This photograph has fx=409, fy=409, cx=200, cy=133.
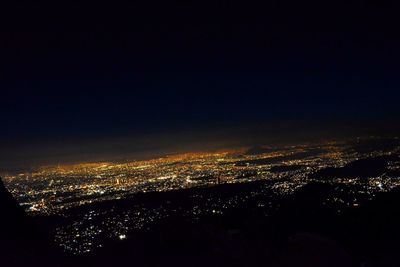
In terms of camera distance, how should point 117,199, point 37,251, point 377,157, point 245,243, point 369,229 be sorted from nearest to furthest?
point 37,251, point 245,243, point 369,229, point 117,199, point 377,157

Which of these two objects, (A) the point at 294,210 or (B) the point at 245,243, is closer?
(B) the point at 245,243

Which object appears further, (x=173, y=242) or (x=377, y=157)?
(x=377, y=157)

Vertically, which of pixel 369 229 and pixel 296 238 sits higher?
pixel 296 238

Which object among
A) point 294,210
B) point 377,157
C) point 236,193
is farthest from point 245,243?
point 377,157

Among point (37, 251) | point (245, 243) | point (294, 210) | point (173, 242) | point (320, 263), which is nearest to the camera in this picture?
point (37, 251)

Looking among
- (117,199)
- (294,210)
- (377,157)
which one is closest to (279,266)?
(294,210)

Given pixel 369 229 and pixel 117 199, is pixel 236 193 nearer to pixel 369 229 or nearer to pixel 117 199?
pixel 117 199

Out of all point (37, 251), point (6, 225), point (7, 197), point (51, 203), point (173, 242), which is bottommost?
point (51, 203)

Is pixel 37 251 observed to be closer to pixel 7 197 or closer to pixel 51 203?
pixel 7 197

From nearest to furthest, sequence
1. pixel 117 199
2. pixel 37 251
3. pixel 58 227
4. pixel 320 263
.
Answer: pixel 37 251, pixel 320 263, pixel 58 227, pixel 117 199
